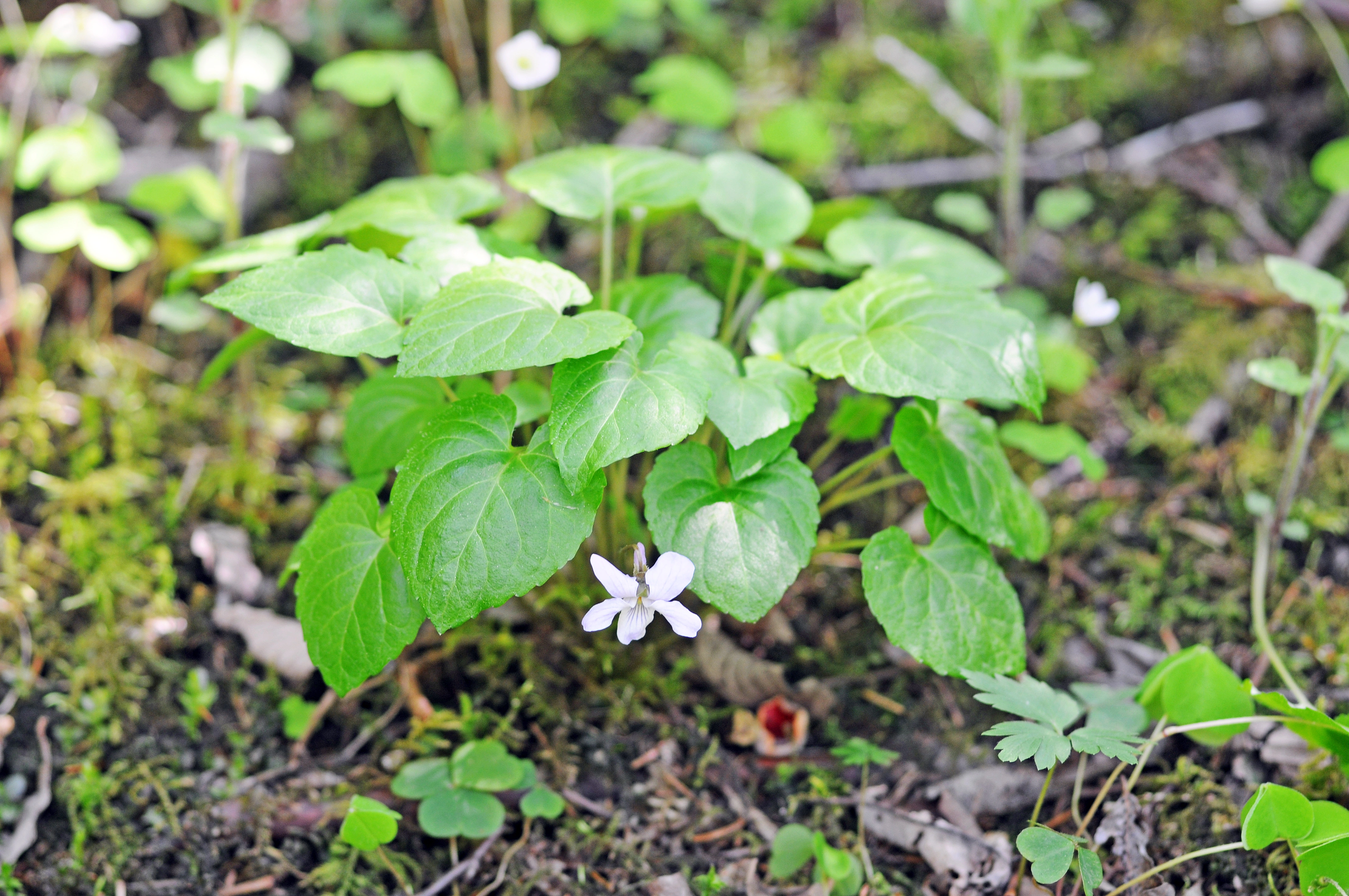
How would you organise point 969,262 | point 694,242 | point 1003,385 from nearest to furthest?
point 1003,385
point 969,262
point 694,242

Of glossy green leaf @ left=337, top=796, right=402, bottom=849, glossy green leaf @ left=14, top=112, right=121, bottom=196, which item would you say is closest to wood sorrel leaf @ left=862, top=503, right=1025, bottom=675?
glossy green leaf @ left=337, top=796, right=402, bottom=849

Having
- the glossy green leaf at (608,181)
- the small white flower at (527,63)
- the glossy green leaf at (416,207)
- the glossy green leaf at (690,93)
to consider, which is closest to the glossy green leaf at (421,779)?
the glossy green leaf at (416,207)

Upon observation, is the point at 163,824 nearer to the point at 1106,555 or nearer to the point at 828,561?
the point at 828,561

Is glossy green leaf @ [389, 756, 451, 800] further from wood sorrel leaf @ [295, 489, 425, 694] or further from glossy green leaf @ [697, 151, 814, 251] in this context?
glossy green leaf @ [697, 151, 814, 251]

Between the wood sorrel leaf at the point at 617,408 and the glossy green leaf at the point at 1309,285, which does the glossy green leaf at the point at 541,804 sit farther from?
the glossy green leaf at the point at 1309,285

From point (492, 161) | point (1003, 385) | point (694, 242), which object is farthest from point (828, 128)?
point (1003, 385)

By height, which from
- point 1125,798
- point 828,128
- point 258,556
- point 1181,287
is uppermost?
point 828,128
